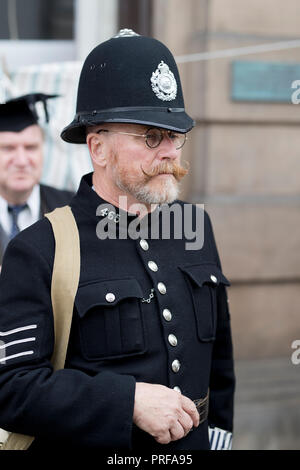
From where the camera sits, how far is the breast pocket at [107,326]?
1.85 metres

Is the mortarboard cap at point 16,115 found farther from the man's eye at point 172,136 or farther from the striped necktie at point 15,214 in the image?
the man's eye at point 172,136

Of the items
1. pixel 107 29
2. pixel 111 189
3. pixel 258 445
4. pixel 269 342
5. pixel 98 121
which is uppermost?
pixel 107 29

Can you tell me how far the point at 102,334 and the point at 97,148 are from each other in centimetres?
59

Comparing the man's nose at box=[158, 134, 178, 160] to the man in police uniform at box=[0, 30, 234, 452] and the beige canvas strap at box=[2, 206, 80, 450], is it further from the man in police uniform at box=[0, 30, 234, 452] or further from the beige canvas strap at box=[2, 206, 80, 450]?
the beige canvas strap at box=[2, 206, 80, 450]

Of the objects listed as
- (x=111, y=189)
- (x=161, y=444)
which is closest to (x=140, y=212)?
(x=111, y=189)

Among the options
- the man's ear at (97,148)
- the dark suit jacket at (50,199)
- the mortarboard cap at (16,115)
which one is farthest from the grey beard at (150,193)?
the mortarboard cap at (16,115)

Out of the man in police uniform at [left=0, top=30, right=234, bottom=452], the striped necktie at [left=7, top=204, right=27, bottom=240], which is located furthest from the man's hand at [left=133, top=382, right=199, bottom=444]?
A: the striped necktie at [left=7, top=204, right=27, bottom=240]

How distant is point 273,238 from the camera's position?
4.48 meters

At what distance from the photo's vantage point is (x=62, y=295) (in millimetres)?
1831

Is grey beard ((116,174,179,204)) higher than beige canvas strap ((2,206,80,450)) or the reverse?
higher

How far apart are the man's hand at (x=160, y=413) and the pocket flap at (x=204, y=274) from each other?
402mm

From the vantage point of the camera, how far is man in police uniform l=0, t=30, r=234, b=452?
177 cm
